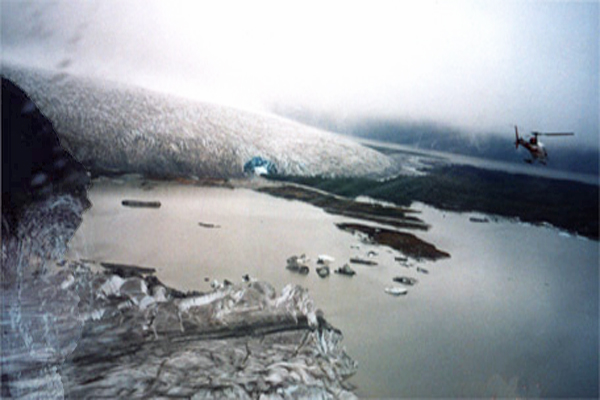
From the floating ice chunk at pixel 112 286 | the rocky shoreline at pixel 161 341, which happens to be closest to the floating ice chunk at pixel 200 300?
the rocky shoreline at pixel 161 341

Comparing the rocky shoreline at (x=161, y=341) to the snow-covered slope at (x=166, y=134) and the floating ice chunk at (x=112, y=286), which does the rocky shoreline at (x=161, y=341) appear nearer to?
the floating ice chunk at (x=112, y=286)

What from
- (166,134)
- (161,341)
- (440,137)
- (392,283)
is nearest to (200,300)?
(161,341)

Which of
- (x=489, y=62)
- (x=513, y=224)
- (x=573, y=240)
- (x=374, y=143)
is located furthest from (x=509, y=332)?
(x=489, y=62)

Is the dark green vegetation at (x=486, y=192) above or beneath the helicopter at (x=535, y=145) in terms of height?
beneath

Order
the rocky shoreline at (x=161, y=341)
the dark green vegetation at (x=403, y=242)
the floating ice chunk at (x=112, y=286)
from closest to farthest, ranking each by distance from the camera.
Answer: the rocky shoreline at (x=161, y=341)
the floating ice chunk at (x=112, y=286)
the dark green vegetation at (x=403, y=242)

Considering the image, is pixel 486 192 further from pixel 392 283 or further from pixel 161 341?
pixel 161 341

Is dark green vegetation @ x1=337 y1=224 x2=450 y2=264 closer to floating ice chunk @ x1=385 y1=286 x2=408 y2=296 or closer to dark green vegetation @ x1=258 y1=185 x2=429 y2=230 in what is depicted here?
dark green vegetation @ x1=258 y1=185 x2=429 y2=230

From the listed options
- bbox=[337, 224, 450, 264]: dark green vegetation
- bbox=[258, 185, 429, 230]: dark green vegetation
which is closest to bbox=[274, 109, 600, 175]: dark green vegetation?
bbox=[258, 185, 429, 230]: dark green vegetation
